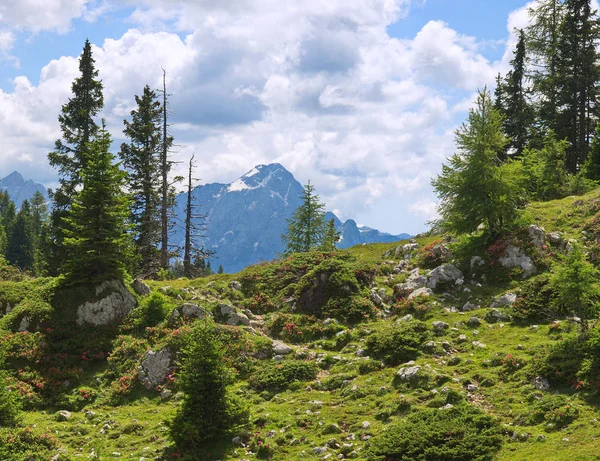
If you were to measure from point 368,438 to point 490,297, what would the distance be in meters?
15.1

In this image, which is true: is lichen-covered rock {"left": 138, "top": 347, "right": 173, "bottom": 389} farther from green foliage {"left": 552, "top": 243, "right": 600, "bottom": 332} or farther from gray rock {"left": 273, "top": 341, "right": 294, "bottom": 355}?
green foliage {"left": 552, "top": 243, "right": 600, "bottom": 332}

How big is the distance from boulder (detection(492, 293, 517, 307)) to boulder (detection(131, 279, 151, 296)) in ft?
71.3

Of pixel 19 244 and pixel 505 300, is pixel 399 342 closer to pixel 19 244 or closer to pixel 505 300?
pixel 505 300

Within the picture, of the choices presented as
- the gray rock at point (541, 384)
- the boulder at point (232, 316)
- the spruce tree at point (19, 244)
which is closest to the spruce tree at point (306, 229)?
the boulder at point (232, 316)

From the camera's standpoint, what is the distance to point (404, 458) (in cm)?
1485

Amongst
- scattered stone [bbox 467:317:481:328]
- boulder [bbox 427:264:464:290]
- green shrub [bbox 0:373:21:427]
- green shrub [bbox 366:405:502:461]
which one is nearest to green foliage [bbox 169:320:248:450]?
green shrub [bbox 366:405:502:461]

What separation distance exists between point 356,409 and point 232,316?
11.9m

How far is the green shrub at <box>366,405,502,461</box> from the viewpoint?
1484 centimetres

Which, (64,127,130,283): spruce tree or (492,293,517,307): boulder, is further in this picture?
(64,127,130,283): spruce tree

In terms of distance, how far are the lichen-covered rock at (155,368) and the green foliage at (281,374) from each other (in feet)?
14.2

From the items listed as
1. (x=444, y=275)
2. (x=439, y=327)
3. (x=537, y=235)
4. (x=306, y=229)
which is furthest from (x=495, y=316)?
(x=306, y=229)

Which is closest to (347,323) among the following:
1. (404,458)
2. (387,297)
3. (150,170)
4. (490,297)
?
(387,297)

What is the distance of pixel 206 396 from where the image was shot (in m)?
18.3

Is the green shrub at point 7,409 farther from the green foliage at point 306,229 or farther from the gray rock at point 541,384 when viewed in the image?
the green foliage at point 306,229
